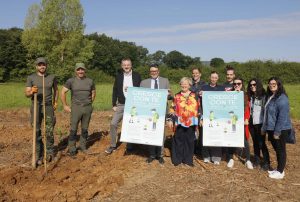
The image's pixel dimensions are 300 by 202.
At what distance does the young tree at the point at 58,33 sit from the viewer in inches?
1665

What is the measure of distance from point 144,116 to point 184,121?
84 centimetres

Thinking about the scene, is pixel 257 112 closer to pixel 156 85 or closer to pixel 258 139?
pixel 258 139

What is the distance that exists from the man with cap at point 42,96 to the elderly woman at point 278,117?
425 centimetres

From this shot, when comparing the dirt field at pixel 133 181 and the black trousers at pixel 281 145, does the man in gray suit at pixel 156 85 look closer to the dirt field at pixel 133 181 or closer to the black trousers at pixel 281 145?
the dirt field at pixel 133 181

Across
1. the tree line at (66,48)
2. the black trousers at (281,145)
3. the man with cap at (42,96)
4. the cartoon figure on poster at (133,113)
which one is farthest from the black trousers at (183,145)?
the tree line at (66,48)

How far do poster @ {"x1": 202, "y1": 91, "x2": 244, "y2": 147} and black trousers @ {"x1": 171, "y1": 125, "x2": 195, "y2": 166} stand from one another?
278 mm

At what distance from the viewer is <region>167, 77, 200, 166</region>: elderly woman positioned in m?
6.56

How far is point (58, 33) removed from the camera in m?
43.8

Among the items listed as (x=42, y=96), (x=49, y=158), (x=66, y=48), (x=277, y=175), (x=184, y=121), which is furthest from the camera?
(x=66, y=48)

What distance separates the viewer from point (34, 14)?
4450 centimetres

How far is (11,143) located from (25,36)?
124 ft

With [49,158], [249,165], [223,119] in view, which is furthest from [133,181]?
[249,165]

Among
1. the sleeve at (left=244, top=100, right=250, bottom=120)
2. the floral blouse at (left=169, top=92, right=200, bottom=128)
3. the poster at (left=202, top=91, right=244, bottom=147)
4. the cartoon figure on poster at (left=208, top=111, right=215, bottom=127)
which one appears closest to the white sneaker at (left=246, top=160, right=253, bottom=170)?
the poster at (left=202, top=91, right=244, bottom=147)

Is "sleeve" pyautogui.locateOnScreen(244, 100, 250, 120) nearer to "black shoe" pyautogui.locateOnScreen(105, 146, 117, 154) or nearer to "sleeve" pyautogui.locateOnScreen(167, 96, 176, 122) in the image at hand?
"sleeve" pyautogui.locateOnScreen(167, 96, 176, 122)
